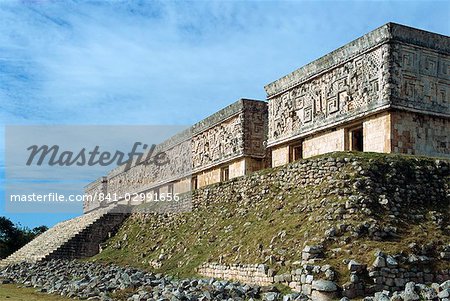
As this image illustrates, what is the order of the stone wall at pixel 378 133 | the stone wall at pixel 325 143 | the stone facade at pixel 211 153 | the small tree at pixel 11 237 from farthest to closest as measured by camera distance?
the small tree at pixel 11 237, the stone facade at pixel 211 153, the stone wall at pixel 325 143, the stone wall at pixel 378 133

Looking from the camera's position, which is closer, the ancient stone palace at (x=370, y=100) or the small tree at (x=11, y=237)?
the ancient stone palace at (x=370, y=100)

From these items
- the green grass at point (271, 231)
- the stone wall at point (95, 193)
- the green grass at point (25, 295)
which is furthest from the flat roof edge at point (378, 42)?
the stone wall at point (95, 193)

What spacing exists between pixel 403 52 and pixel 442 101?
1.88 meters

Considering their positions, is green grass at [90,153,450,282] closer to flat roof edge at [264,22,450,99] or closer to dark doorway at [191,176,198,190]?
flat roof edge at [264,22,450,99]

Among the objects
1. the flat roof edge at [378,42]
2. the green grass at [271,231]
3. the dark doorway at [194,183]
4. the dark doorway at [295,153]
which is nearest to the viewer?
the green grass at [271,231]

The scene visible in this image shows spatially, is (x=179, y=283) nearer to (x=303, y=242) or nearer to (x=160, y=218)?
(x=303, y=242)

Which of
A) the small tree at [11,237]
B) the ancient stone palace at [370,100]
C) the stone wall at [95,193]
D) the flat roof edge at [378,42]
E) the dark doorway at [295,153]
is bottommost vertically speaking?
the small tree at [11,237]

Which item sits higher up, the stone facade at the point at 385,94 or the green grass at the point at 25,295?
the stone facade at the point at 385,94

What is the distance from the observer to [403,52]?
15141mm

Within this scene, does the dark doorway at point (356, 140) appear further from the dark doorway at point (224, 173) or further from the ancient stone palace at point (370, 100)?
the dark doorway at point (224, 173)

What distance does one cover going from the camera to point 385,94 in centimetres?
1495

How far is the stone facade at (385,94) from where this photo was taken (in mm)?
15008

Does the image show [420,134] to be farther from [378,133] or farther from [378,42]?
[378,42]

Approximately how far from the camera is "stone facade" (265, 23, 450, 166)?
15.0 m
